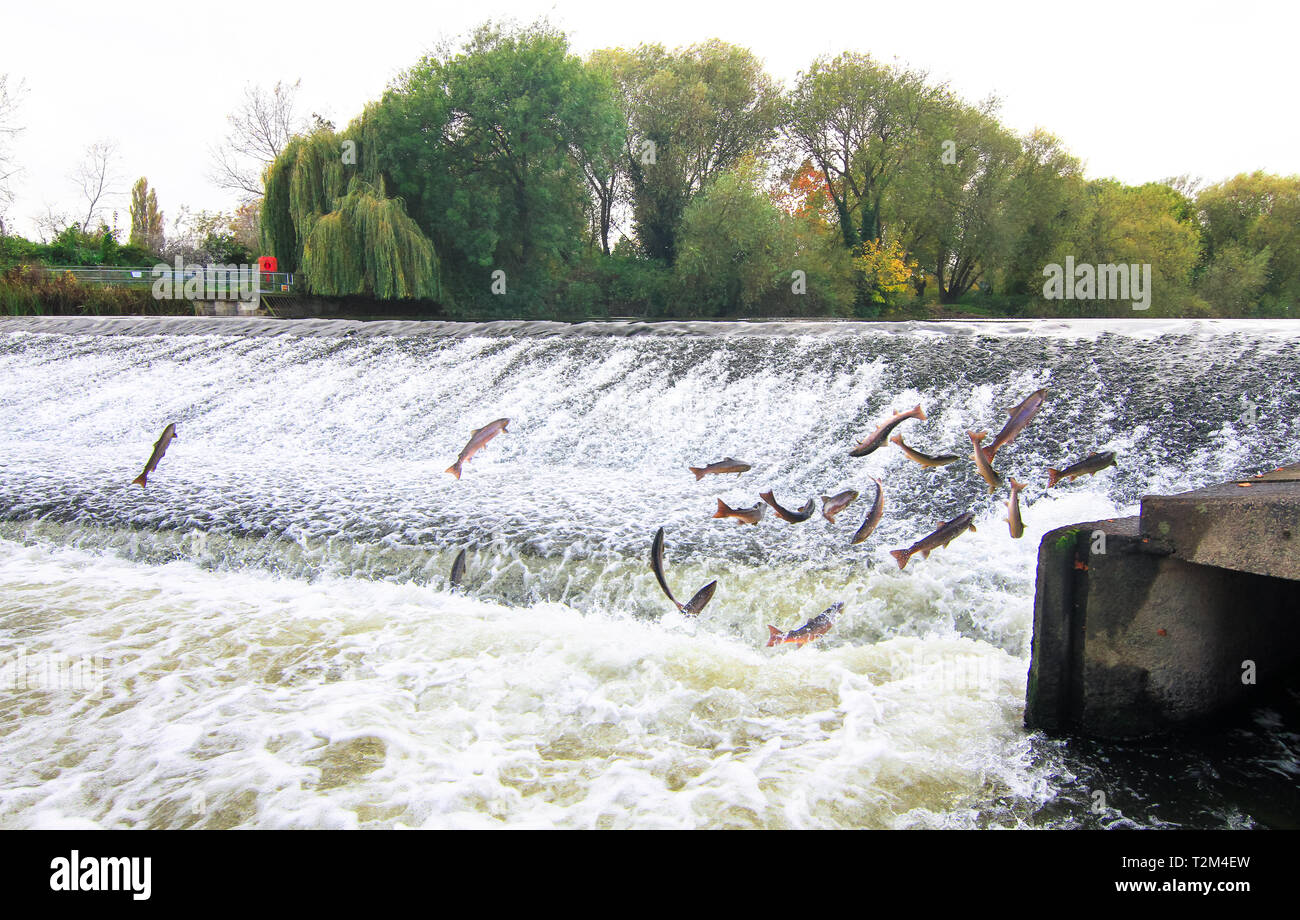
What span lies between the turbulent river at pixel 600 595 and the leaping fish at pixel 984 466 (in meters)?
0.23

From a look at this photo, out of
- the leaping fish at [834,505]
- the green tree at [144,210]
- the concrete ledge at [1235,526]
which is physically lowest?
the leaping fish at [834,505]

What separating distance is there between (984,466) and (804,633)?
1.31m

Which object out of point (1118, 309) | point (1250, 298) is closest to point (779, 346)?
point (1118, 309)

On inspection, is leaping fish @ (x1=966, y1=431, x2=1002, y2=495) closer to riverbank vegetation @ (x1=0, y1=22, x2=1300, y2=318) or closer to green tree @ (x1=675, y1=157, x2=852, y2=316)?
riverbank vegetation @ (x1=0, y1=22, x2=1300, y2=318)

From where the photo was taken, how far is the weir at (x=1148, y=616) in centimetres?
294

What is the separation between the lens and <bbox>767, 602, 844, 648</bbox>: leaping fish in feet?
14.2

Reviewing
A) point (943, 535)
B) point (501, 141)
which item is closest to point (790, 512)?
point (943, 535)

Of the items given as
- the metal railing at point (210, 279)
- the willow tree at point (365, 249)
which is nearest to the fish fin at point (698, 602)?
the willow tree at point (365, 249)

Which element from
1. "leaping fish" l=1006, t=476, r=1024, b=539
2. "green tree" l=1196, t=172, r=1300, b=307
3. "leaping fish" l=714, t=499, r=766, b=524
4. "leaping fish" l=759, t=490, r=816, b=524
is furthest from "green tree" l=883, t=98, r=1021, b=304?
"leaping fish" l=759, t=490, r=816, b=524

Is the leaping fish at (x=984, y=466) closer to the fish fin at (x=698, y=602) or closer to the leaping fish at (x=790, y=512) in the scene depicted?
the leaping fish at (x=790, y=512)

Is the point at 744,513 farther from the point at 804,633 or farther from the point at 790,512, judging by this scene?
the point at 804,633

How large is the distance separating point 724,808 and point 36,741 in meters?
2.71

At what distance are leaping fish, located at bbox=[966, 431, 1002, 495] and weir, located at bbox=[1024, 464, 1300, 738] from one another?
3.98 ft
